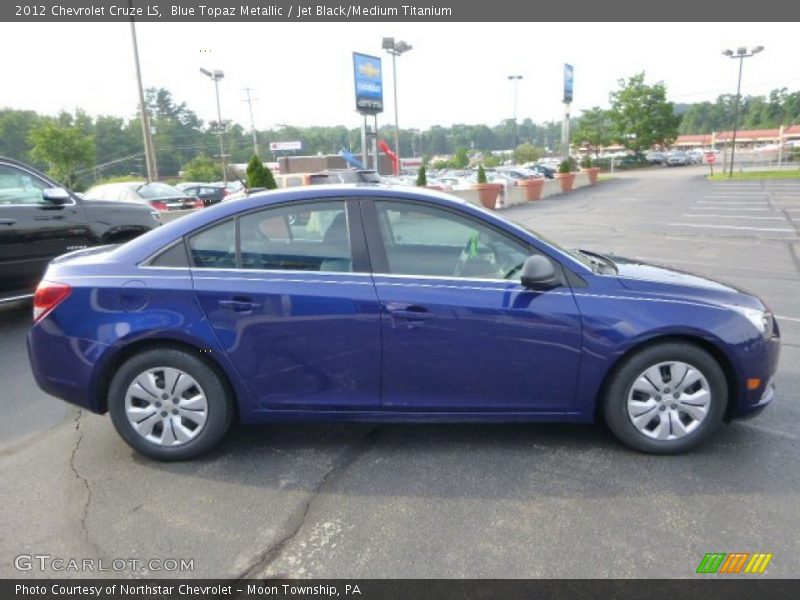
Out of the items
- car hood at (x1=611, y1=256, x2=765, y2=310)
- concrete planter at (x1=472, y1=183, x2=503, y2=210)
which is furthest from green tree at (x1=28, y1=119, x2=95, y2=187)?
car hood at (x1=611, y1=256, x2=765, y2=310)

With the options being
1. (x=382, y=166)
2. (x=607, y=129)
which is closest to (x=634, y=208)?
(x=382, y=166)

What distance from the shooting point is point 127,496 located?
3.18 metres

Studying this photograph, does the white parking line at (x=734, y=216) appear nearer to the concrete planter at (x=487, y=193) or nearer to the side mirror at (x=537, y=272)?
the concrete planter at (x=487, y=193)

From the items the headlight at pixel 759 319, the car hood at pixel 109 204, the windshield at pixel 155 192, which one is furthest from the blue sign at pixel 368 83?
the headlight at pixel 759 319

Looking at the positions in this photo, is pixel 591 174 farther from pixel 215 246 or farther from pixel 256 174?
pixel 215 246

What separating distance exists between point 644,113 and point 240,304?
62.4 meters

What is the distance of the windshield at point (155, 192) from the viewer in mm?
16438

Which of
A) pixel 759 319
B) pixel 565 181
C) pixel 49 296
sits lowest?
pixel 565 181

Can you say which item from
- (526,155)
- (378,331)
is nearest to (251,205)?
(378,331)

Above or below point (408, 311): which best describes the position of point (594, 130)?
above

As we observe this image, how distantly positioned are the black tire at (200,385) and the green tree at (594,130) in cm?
6409

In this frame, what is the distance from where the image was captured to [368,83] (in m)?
25.0

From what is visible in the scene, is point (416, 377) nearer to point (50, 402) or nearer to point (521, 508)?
point (521, 508)
